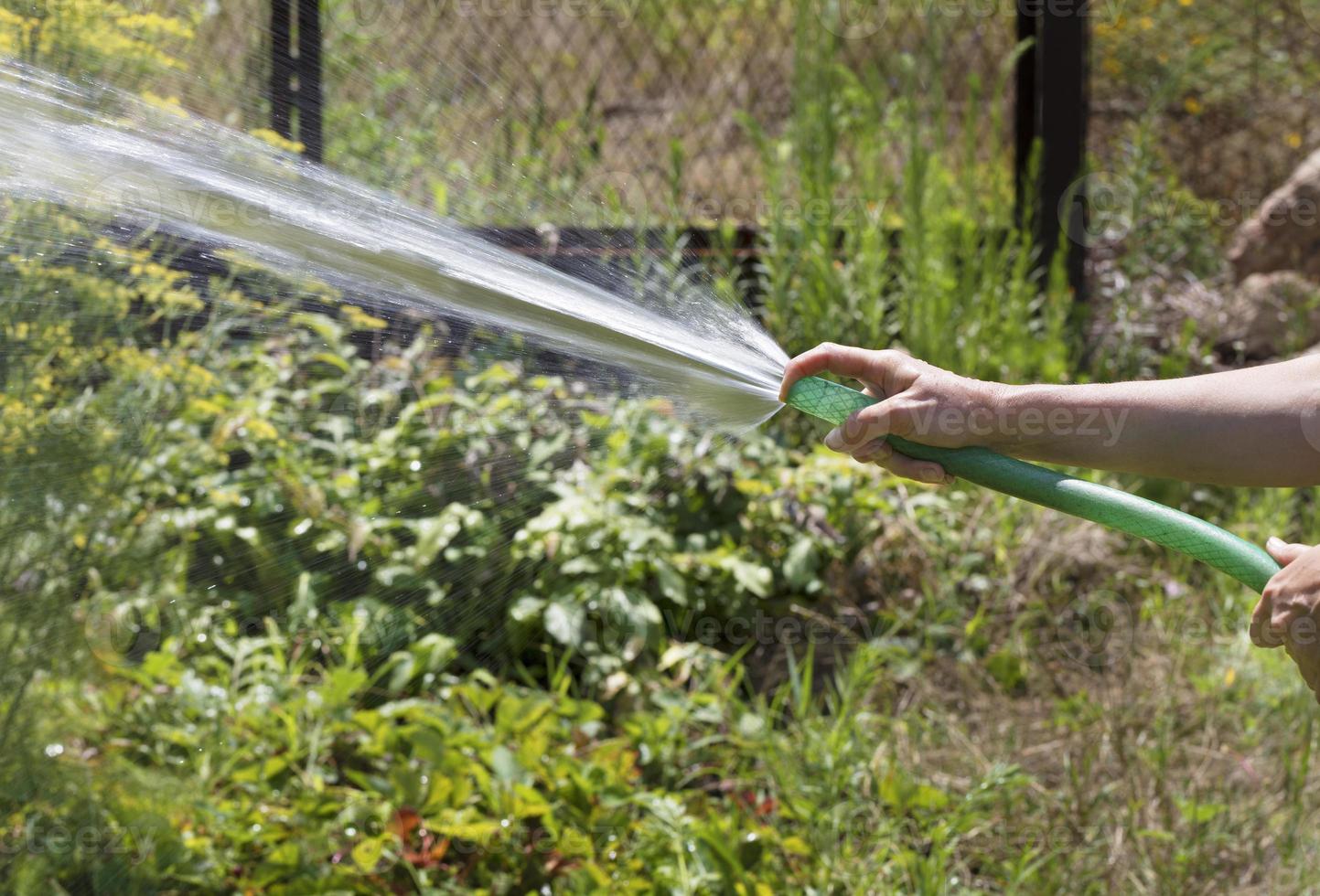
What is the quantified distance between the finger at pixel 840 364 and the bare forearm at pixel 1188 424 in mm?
171

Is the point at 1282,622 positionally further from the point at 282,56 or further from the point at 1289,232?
the point at 1289,232

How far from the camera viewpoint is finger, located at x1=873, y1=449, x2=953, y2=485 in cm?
146

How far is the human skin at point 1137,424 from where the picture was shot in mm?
1438

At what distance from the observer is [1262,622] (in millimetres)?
1361

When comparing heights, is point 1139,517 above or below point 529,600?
above

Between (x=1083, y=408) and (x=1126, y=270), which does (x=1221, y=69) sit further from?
(x=1083, y=408)

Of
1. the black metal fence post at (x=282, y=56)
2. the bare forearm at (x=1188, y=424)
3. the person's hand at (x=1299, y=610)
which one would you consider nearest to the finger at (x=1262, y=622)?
the person's hand at (x=1299, y=610)

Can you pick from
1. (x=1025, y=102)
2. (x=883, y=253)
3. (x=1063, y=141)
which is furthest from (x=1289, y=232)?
(x=883, y=253)

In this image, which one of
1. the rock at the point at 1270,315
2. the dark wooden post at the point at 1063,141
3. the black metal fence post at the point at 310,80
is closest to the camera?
the black metal fence post at the point at 310,80

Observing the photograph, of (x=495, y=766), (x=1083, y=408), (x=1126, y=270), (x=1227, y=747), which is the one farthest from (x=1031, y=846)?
(x=1126, y=270)

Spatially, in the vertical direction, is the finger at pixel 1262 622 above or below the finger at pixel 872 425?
below

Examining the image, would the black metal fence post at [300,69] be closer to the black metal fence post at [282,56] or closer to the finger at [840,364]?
the black metal fence post at [282,56]

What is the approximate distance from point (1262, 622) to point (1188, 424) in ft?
0.82

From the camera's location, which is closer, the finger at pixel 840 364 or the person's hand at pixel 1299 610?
the person's hand at pixel 1299 610
